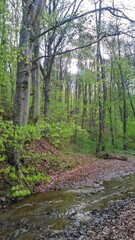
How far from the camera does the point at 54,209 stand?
26.5 ft

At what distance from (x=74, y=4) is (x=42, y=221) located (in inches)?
648

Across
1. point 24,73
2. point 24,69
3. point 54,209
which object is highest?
point 24,69

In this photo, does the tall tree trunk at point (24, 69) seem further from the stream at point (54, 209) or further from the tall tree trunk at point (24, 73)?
the stream at point (54, 209)

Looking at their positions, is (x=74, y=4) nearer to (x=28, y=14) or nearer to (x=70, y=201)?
(x=28, y=14)

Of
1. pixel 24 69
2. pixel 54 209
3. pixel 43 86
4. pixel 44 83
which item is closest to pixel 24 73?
pixel 24 69

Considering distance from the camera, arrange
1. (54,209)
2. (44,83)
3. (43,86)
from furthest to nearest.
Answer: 1. (43,86)
2. (44,83)
3. (54,209)

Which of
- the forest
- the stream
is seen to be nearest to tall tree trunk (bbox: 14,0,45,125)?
the forest

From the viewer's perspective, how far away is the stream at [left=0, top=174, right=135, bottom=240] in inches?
251

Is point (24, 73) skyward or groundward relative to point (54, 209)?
skyward

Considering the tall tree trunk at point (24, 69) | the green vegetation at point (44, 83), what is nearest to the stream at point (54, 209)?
the green vegetation at point (44, 83)

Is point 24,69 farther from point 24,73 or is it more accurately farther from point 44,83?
point 44,83

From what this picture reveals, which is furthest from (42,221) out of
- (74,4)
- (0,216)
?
(74,4)

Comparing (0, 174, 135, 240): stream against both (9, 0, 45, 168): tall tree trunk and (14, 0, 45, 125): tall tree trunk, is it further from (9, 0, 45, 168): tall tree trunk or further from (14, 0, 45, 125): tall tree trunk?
(14, 0, 45, 125): tall tree trunk

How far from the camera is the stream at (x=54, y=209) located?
20.9ft
